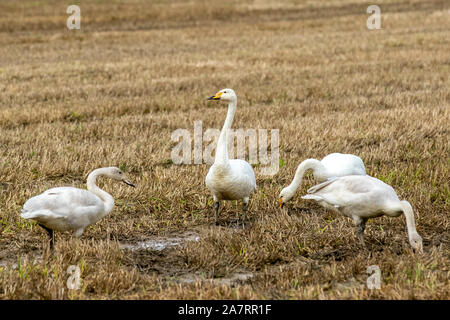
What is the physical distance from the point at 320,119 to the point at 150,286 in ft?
25.8

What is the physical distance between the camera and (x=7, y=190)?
26.1 ft

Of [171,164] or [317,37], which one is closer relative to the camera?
[171,164]

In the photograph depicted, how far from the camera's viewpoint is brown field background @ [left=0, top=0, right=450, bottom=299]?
5246 millimetres

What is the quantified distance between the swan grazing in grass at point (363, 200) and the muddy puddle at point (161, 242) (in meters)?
1.46

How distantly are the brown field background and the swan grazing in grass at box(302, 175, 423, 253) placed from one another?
0.29 metres

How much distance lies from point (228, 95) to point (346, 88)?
32.2ft

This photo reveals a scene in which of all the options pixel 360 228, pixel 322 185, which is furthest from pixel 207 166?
pixel 360 228

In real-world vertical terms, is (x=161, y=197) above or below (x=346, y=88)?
below

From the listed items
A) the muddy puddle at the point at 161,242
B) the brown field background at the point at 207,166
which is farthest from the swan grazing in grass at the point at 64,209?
the muddy puddle at the point at 161,242
